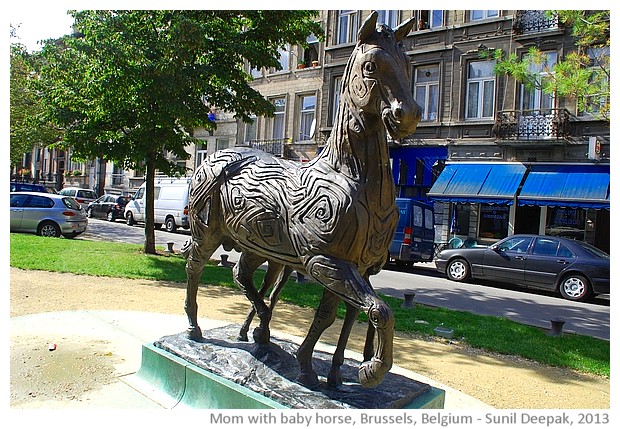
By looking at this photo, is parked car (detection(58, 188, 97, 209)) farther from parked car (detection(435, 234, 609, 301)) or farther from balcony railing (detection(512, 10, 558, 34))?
balcony railing (detection(512, 10, 558, 34))

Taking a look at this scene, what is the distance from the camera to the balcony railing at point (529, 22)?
697 inches

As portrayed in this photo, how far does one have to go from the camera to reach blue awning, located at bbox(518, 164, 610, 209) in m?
16.1

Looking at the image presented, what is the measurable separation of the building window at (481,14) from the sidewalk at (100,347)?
56.2ft

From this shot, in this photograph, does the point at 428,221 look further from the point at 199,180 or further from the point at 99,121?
the point at 199,180

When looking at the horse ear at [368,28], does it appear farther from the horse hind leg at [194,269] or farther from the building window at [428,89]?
the building window at [428,89]

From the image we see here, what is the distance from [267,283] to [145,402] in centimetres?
136

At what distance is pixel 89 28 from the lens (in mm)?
10844

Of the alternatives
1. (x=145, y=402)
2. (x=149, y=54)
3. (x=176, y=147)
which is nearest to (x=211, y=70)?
(x=149, y=54)

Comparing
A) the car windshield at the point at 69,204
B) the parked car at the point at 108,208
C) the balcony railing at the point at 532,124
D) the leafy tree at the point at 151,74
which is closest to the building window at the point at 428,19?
the balcony railing at the point at 532,124

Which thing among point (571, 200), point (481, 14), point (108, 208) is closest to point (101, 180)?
point (108, 208)

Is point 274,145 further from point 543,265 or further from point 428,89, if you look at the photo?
point 543,265

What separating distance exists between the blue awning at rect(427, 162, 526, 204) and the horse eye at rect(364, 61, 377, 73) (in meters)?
15.7

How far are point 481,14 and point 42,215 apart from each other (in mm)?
17145

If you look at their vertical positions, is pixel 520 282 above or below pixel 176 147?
below
